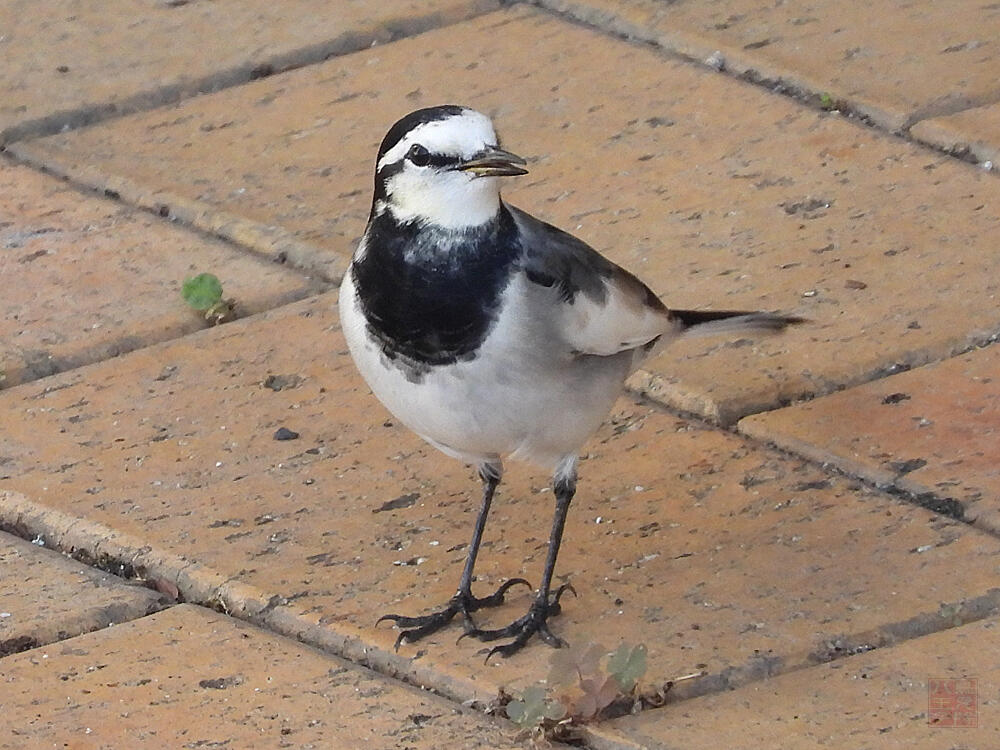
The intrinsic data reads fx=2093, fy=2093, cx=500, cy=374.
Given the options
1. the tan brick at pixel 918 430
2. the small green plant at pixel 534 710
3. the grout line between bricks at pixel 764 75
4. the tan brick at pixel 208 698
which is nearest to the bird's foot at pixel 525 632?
the tan brick at pixel 208 698

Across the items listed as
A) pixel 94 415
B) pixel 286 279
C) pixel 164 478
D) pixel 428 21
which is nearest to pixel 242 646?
pixel 164 478

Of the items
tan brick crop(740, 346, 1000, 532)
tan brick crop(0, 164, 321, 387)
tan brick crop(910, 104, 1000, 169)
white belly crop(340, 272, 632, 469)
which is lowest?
tan brick crop(0, 164, 321, 387)

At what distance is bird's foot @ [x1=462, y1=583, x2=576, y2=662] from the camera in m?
3.99

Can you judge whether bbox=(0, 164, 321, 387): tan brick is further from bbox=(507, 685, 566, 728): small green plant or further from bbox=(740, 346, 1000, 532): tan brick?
bbox=(507, 685, 566, 728): small green plant

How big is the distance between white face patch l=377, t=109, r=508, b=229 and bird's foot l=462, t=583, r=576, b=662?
76cm

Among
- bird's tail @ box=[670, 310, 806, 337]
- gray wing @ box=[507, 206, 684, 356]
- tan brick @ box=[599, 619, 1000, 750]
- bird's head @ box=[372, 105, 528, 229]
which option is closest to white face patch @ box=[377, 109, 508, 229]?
bird's head @ box=[372, 105, 528, 229]

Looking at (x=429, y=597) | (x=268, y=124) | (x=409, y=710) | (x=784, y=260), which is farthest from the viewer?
(x=268, y=124)

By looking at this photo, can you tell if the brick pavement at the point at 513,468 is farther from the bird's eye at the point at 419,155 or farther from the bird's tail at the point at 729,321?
the bird's eye at the point at 419,155

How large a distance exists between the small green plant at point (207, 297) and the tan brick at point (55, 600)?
1035mm

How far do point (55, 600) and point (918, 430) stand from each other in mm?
1881

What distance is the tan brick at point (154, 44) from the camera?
6359 millimetres

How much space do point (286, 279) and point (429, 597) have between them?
1.45 meters

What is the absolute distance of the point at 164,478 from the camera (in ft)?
15.0

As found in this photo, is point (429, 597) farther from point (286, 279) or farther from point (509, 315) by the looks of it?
point (286, 279)
